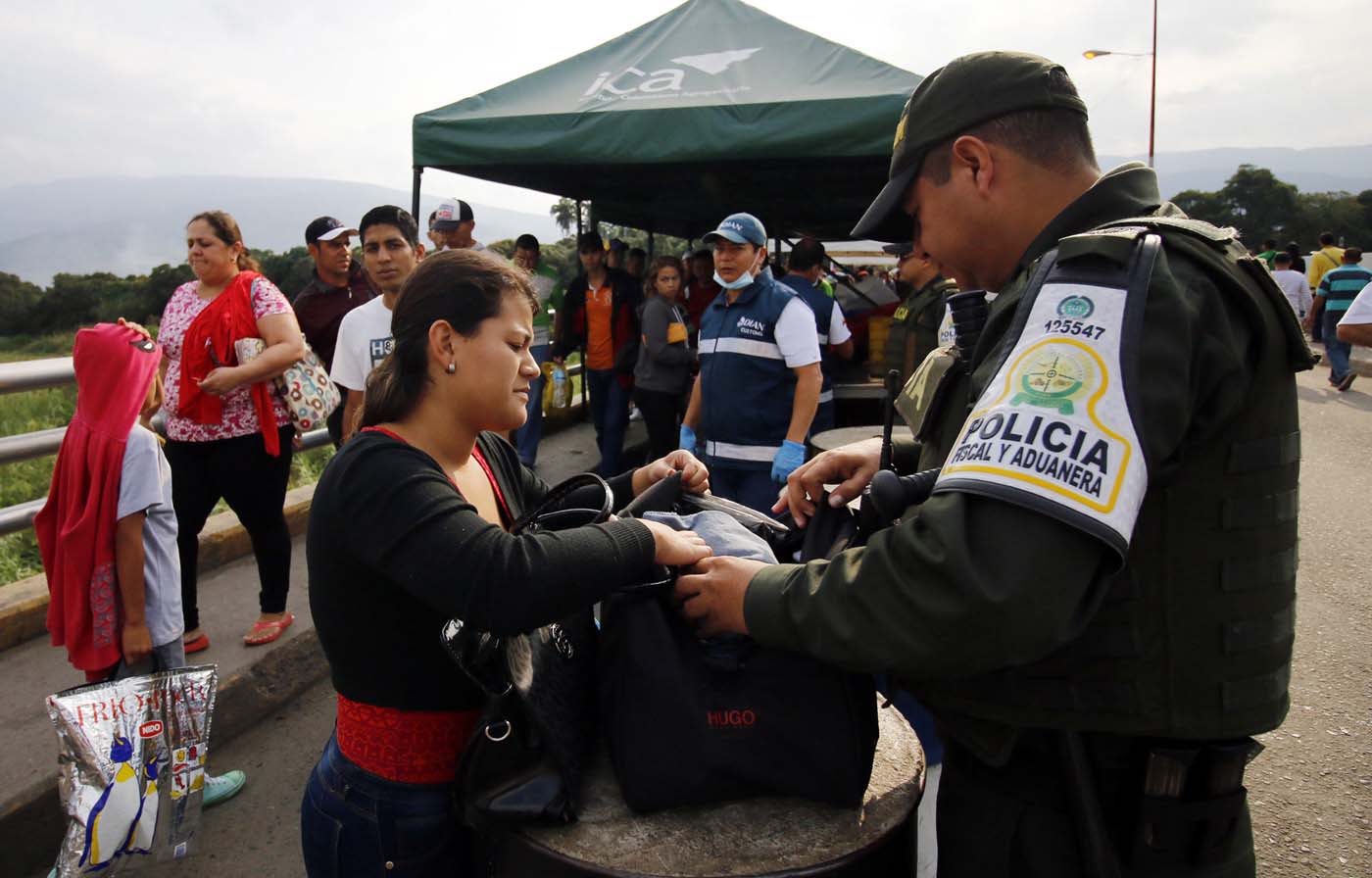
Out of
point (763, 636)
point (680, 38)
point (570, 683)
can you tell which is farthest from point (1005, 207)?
point (680, 38)

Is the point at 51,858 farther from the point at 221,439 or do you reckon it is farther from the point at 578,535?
the point at 578,535

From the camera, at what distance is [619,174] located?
8.03 meters

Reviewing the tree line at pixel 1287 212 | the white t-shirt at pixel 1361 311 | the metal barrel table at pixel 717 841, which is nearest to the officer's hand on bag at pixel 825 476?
the metal barrel table at pixel 717 841

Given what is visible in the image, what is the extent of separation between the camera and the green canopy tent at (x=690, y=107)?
5.30 meters

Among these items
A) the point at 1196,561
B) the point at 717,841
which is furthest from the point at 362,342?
the point at 1196,561

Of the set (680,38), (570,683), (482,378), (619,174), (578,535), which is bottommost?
(570,683)

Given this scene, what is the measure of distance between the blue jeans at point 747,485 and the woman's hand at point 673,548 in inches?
109

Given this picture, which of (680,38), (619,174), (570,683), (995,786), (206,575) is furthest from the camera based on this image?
(619,174)

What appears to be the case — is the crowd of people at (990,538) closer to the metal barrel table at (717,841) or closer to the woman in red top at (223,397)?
the metal barrel table at (717,841)

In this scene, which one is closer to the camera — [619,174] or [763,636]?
[763,636]

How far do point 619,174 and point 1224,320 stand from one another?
7522mm

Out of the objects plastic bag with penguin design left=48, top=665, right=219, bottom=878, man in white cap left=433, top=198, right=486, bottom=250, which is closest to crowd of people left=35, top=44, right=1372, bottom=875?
plastic bag with penguin design left=48, top=665, right=219, bottom=878

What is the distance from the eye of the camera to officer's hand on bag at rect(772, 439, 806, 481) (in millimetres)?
3947

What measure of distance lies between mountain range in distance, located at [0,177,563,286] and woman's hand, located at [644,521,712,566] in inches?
113
